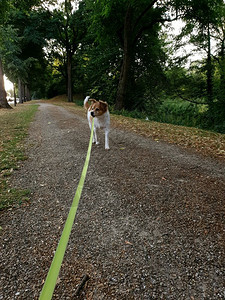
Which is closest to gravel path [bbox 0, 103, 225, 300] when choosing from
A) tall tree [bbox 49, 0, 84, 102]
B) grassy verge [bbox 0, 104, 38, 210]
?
grassy verge [bbox 0, 104, 38, 210]

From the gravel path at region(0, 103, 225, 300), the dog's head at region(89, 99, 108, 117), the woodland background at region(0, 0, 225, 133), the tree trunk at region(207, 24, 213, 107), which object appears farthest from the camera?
the tree trunk at region(207, 24, 213, 107)

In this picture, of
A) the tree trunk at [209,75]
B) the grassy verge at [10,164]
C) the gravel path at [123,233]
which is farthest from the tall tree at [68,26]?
the gravel path at [123,233]

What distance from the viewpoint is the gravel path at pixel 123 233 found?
1367 millimetres

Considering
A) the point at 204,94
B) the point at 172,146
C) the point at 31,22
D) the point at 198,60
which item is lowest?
the point at 172,146

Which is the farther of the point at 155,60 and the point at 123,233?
the point at 155,60

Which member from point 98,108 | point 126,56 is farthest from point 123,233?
point 126,56

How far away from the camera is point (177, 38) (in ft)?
43.0

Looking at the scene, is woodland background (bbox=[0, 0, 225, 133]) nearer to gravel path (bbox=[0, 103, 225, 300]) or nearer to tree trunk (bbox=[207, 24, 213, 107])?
tree trunk (bbox=[207, 24, 213, 107])

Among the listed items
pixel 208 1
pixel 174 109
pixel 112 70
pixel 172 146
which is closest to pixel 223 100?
pixel 174 109

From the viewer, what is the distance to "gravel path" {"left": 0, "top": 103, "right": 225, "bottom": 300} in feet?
4.49

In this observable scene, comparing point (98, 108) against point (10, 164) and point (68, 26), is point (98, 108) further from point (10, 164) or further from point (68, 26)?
point (68, 26)

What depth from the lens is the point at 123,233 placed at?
190 cm

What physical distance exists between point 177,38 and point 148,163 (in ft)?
42.8

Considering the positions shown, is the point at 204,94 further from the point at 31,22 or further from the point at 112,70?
the point at 31,22
